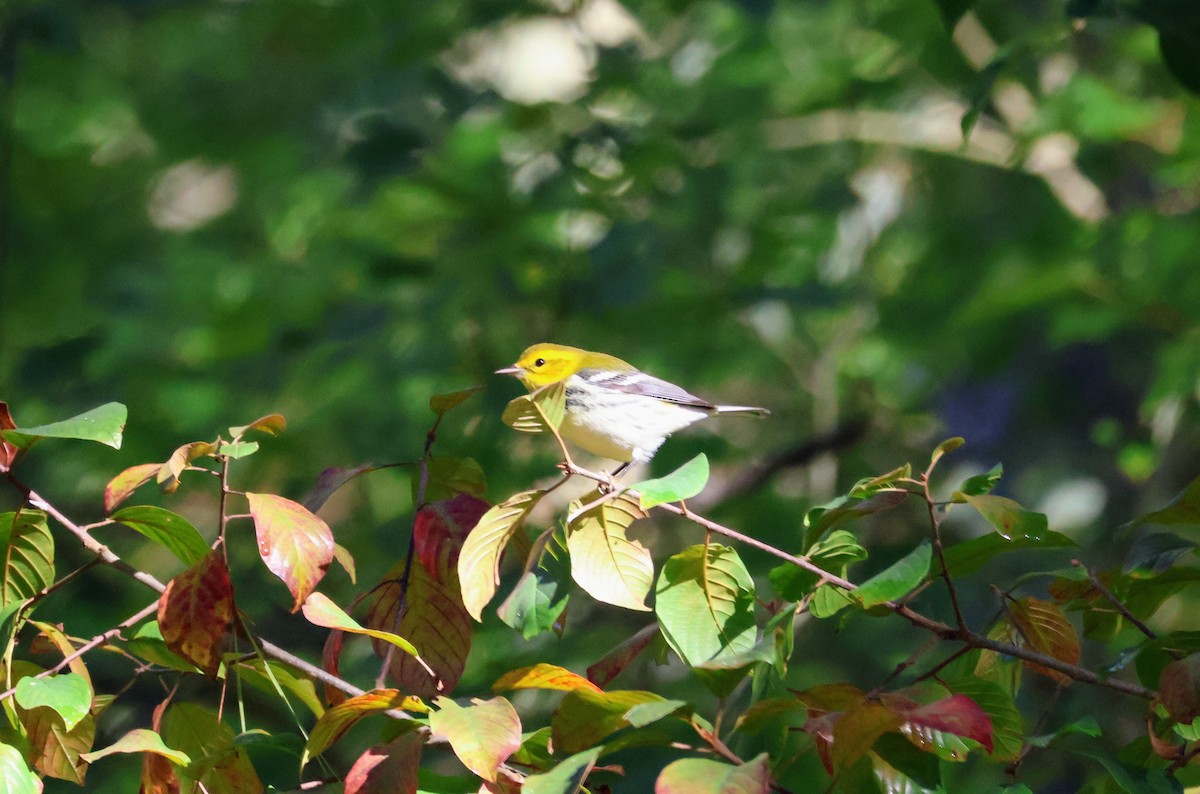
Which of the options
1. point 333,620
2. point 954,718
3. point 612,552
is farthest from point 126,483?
point 954,718

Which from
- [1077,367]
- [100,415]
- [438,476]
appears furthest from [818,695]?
[1077,367]

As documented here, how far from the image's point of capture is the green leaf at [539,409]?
1076mm

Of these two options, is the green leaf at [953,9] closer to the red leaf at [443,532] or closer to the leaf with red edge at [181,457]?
the red leaf at [443,532]

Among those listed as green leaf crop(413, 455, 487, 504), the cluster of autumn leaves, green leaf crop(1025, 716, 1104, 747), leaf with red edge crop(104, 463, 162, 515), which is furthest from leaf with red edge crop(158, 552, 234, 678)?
green leaf crop(1025, 716, 1104, 747)

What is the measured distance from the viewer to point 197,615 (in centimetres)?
110

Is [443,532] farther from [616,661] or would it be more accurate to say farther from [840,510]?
[840,510]

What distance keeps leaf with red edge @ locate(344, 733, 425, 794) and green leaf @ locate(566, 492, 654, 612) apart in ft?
0.79

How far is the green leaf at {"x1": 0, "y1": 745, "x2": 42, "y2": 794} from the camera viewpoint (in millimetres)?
992

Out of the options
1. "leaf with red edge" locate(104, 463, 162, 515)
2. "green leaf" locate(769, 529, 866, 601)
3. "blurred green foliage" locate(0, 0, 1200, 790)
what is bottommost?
"blurred green foliage" locate(0, 0, 1200, 790)

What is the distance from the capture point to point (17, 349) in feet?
12.8

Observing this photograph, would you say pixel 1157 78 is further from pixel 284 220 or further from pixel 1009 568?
pixel 284 220

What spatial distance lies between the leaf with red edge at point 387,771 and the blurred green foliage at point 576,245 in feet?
6.57

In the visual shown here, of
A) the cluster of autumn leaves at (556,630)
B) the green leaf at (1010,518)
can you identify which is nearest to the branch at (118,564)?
the cluster of autumn leaves at (556,630)

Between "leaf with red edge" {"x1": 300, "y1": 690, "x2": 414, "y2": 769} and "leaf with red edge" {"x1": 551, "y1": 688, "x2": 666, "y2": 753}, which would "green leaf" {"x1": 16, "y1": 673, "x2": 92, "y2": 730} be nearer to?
"leaf with red edge" {"x1": 300, "y1": 690, "x2": 414, "y2": 769}
